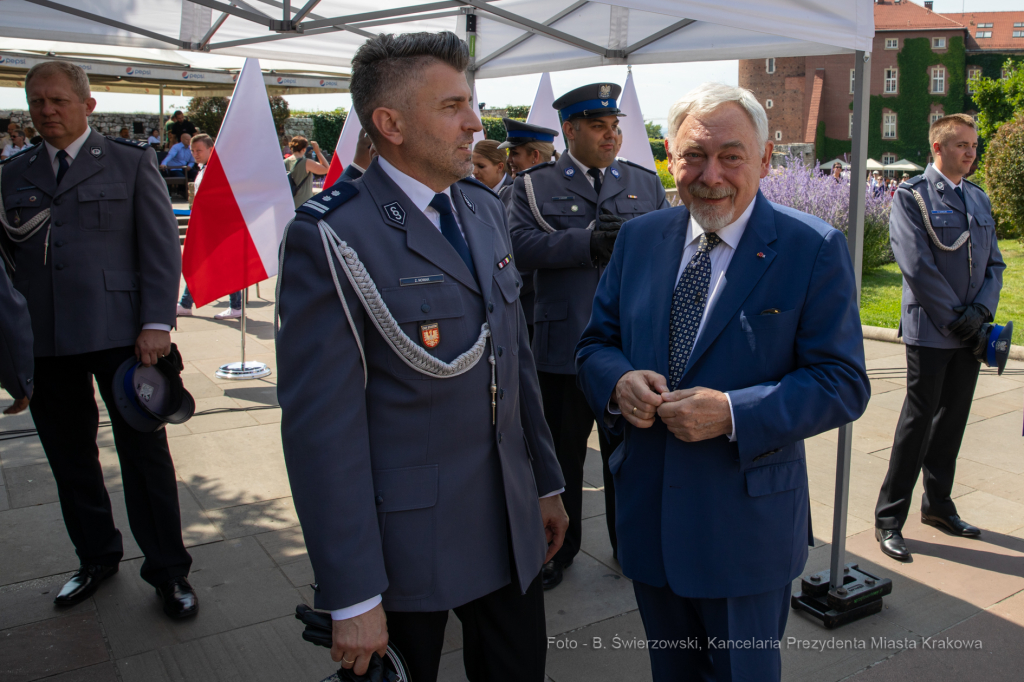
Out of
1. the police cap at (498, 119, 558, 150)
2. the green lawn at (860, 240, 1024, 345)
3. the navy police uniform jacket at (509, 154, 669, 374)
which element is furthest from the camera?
the green lawn at (860, 240, 1024, 345)

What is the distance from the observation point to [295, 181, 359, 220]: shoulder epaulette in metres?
1.73

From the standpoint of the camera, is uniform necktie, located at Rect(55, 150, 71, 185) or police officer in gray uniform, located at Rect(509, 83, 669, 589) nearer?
uniform necktie, located at Rect(55, 150, 71, 185)

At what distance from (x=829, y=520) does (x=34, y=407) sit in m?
3.87

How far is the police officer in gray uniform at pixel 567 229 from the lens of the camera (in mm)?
3586

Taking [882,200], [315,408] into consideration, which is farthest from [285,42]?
[882,200]

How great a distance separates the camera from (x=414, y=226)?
1809 millimetres

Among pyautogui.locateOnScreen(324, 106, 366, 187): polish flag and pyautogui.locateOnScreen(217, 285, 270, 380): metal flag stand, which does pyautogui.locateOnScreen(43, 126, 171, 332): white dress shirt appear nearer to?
pyautogui.locateOnScreen(324, 106, 366, 187): polish flag

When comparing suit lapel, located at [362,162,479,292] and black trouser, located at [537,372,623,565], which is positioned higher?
suit lapel, located at [362,162,479,292]

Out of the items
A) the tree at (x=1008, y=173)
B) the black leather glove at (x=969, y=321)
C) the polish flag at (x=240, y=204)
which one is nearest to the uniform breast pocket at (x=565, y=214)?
the black leather glove at (x=969, y=321)

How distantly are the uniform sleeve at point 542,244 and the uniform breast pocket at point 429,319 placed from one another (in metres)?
1.66

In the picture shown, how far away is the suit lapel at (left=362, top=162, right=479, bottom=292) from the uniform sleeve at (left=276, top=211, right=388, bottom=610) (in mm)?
192

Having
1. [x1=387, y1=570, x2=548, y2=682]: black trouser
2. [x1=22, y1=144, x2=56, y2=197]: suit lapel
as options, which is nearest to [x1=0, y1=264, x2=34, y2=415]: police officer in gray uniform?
[x1=22, y1=144, x2=56, y2=197]: suit lapel

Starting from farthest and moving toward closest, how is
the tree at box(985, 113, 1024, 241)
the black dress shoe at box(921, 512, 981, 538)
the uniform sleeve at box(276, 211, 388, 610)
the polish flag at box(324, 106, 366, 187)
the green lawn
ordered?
the tree at box(985, 113, 1024, 241) < the green lawn < the polish flag at box(324, 106, 366, 187) < the black dress shoe at box(921, 512, 981, 538) < the uniform sleeve at box(276, 211, 388, 610)

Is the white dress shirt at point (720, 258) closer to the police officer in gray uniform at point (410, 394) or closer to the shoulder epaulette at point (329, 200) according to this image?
the police officer in gray uniform at point (410, 394)
